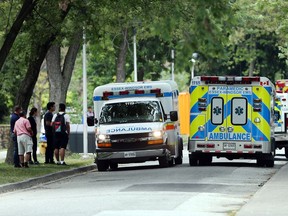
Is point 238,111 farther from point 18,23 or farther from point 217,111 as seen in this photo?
point 18,23

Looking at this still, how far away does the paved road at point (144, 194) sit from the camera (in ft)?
56.1

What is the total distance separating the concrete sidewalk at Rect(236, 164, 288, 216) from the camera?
53.3 ft

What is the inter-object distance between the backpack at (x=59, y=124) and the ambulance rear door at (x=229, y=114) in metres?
4.27

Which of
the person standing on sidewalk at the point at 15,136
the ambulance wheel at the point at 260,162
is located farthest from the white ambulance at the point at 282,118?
the person standing on sidewalk at the point at 15,136

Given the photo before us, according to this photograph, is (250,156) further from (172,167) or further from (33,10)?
(33,10)

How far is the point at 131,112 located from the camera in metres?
30.0

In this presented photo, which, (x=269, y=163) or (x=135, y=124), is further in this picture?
(x=269, y=163)

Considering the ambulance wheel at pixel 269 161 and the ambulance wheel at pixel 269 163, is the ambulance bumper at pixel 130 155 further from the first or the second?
the ambulance wheel at pixel 269 163

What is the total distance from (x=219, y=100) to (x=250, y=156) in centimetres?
189

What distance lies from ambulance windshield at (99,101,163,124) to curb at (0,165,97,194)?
1.78 metres

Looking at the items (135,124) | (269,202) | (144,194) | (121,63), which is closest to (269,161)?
(135,124)

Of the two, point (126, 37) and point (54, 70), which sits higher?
point (126, 37)

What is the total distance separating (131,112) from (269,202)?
12.3 m

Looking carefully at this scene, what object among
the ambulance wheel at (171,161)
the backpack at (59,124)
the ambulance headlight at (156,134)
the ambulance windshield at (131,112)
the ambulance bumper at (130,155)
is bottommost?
the ambulance wheel at (171,161)
